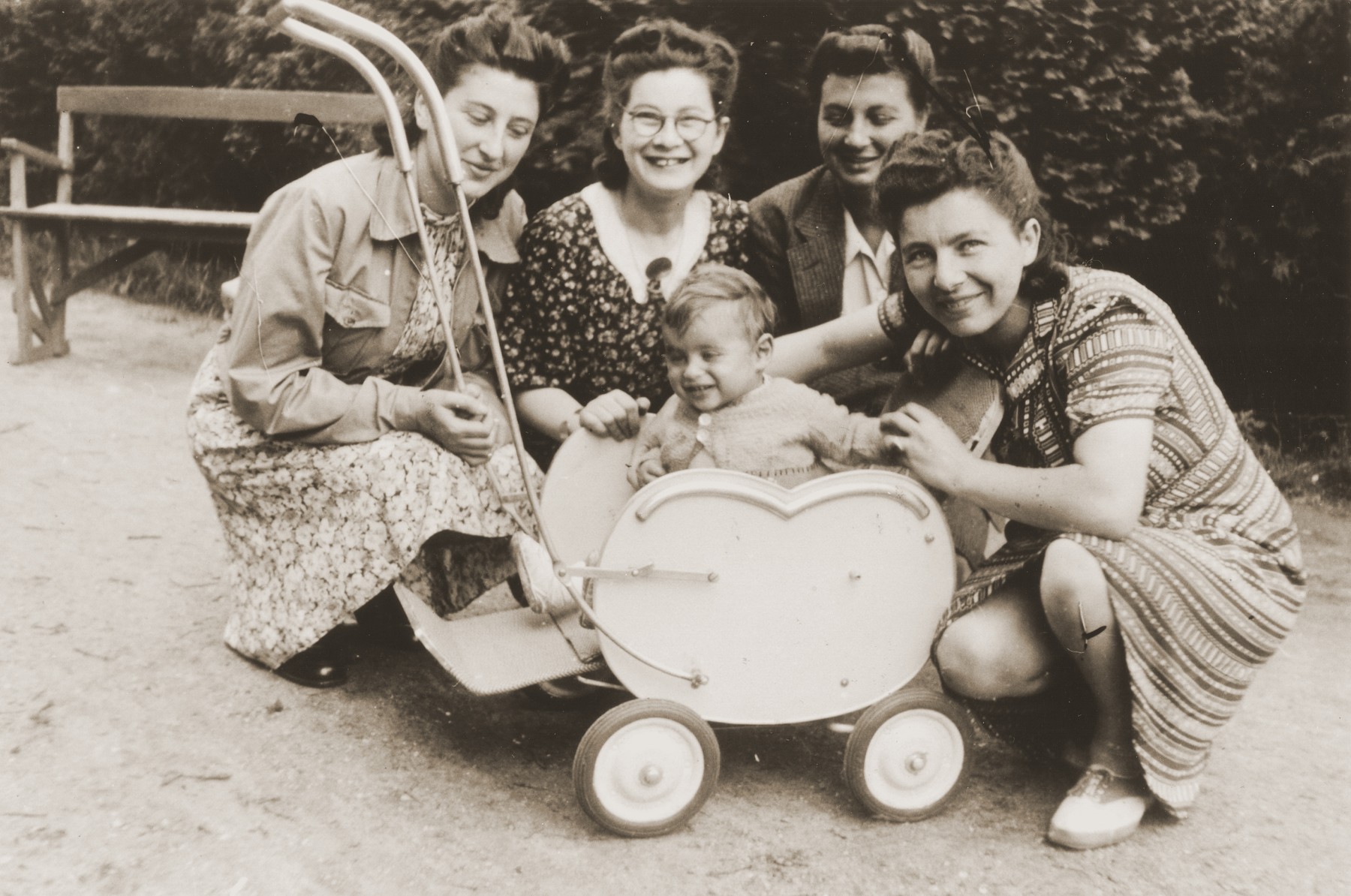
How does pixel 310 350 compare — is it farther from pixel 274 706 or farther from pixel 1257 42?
pixel 1257 42

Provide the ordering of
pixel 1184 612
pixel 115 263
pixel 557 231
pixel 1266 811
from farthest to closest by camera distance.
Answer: pixel 115 263 → pixel 557 231 → pixel 1266 811 → pixel 1184 612

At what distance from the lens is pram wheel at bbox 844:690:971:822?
224 cm

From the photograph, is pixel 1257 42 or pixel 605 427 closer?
pixel 605 427

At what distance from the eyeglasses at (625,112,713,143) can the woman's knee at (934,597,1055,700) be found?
117cm

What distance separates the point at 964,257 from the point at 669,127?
30.1 inches

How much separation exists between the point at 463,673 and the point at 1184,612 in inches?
51.2

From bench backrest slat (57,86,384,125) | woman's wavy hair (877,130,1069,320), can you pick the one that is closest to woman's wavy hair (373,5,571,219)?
woman's wavy hair (877,130,1069,320)

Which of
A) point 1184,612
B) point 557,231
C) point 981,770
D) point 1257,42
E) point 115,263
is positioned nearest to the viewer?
point 1184,612

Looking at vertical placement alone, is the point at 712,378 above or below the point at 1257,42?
below

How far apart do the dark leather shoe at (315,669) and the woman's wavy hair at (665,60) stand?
4.35ft

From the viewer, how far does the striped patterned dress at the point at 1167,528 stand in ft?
7.20

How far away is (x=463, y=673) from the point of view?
7.60ft

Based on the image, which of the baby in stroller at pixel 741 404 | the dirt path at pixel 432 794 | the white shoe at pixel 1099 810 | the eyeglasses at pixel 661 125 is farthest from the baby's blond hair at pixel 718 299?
the white shoe at pixel 1099 810

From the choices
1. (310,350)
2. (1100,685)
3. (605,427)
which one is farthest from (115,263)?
(1100,685)
